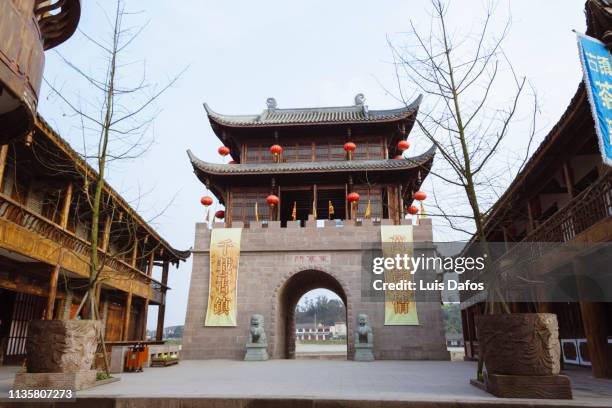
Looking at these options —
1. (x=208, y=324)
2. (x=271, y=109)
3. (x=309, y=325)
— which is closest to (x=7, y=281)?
(x=208, y=324)

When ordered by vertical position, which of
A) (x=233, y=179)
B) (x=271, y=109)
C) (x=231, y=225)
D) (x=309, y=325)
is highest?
A: (x=271, y=109)

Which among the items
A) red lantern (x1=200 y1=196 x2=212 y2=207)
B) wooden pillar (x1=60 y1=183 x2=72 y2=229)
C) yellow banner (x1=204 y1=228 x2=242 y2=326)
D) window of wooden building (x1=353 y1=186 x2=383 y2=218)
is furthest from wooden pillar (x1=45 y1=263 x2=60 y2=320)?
window of wooden building (x1=353 y1=186 x2=383 y2=218)

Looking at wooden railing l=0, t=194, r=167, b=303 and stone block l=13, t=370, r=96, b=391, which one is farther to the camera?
wooden railing l=0, t=194, r=167, b=303

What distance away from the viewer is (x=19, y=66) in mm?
3932

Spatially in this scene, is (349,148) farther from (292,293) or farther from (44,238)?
(44,238)

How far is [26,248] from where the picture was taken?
8930 mm

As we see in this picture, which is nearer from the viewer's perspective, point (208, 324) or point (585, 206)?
point (585, 206)

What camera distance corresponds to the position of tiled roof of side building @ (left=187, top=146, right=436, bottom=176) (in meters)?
15.8

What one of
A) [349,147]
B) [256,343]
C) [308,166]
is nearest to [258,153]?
[308,166]

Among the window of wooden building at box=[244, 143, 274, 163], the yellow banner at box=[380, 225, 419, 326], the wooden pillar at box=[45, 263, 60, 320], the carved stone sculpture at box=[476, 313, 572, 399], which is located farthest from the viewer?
the window of wooden building at box=[244, 143, 274, 163]

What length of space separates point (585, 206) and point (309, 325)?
66.4m

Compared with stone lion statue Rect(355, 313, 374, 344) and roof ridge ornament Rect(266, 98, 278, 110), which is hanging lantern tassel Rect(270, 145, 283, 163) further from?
stone lion statue Rect(355, 313, 374, 344)

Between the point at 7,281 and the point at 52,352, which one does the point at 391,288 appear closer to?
the point at 52,352

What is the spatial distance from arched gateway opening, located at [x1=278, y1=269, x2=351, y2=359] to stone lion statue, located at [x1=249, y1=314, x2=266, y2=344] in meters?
1.62
